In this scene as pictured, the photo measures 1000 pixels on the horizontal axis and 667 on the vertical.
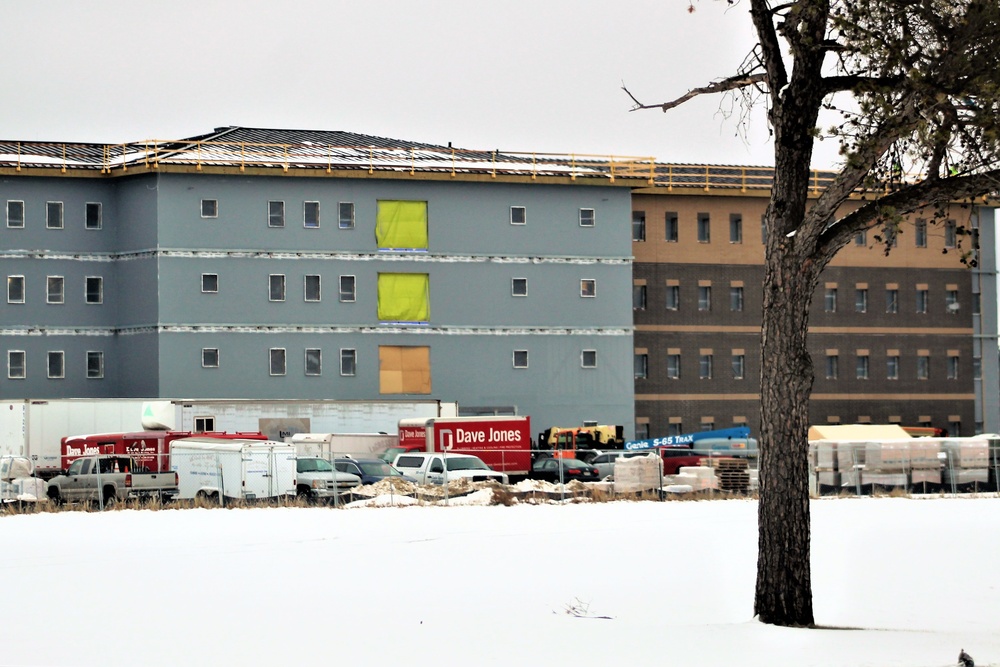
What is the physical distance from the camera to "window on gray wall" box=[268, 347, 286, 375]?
212 feet

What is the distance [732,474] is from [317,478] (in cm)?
1307

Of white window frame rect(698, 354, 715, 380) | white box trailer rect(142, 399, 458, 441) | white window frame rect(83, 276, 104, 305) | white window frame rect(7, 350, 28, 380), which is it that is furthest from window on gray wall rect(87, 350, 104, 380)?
white window frame rect(698, 354, 715, 380)

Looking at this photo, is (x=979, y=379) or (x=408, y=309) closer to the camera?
(x=408, y=309)

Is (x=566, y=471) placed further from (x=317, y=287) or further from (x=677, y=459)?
(x=317, y=287)

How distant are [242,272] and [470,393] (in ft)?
39.7

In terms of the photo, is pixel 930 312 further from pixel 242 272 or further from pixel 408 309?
pixel 242 272

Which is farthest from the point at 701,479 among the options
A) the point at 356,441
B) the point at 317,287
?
the point at 317,287

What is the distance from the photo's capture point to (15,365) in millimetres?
64438

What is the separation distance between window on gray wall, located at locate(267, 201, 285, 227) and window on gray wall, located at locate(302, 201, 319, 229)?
0.99 meters

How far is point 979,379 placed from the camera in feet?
253

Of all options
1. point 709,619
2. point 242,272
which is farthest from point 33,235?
point 709,619

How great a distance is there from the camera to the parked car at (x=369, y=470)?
41.0 meters

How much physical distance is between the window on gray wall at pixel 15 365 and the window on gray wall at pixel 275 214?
1304 centimetres

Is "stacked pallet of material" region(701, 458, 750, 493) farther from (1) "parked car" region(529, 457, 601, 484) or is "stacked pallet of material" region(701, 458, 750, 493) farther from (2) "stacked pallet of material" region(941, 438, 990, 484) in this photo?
(2) "stacked pallet of material" region(941, 438, 990, 484)
